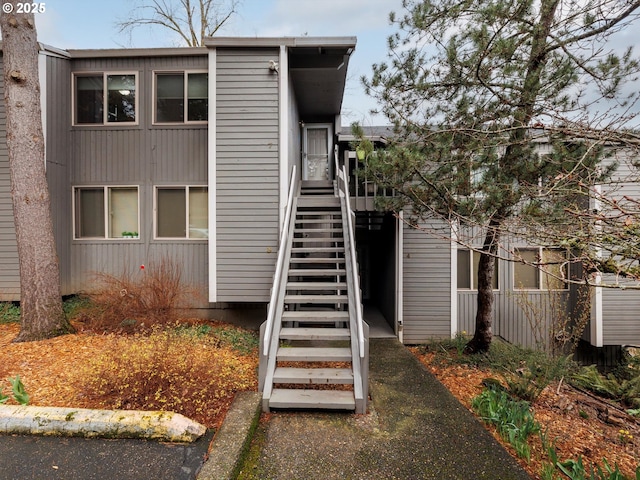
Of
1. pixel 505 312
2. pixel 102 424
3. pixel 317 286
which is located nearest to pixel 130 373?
pixel 102 424

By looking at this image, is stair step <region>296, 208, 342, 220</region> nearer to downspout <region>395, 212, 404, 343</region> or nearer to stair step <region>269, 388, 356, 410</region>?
downspout <region>395, 212, 404, 343</region>

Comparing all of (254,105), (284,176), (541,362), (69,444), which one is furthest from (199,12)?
(541,362)

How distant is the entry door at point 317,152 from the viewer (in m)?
9.68

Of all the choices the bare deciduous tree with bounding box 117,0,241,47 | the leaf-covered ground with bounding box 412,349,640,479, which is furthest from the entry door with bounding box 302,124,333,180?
the bare deciduous tree with bounding box 117,0,241,47

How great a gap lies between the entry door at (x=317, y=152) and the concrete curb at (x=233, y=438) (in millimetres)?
7352

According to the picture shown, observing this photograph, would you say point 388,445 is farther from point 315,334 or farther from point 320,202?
point 320,202

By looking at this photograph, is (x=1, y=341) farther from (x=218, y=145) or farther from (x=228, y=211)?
(x=218, y=145)

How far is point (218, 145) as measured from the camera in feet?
18.9

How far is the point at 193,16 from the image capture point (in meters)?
13.2

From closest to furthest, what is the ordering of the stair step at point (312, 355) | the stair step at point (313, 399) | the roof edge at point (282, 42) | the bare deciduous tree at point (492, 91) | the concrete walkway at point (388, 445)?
the concrete walkway at point (388, 445) < the stair step at point (313, 399) < the stair step at point (312, 355) < the bare deciduous tree at point (492, 91) < the roof edge at point (282, 42)

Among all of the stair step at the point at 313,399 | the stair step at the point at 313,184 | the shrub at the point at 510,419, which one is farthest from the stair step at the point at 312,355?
the stair step at the point at 313,184

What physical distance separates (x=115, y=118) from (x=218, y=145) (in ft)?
9.33

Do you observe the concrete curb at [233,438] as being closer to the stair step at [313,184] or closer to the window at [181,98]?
the window at [181,98]

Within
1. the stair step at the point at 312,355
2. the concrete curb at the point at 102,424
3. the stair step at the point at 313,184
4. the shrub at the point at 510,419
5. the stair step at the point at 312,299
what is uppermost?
the stair step at the point at 313,184
